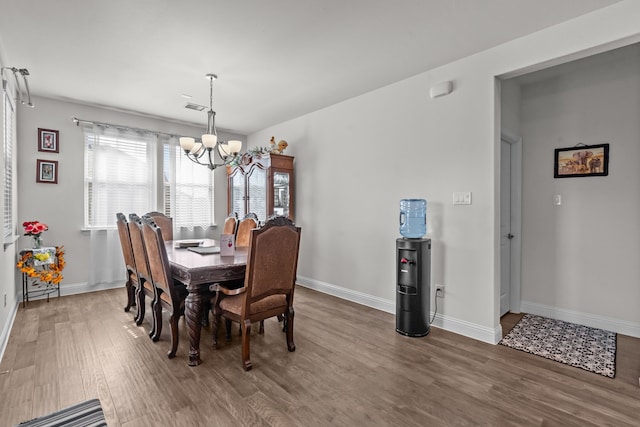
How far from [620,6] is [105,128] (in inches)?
221

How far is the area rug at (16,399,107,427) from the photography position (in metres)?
1.17

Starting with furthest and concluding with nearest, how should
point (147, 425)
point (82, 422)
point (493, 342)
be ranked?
point (493, 342)
point (147, 425)
point (82, 422)

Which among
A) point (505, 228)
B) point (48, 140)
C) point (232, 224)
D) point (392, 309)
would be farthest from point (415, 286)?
Answer: point (48, 140)

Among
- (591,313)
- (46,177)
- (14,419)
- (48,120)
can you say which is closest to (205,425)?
(14,419)

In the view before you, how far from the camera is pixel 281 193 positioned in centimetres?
477

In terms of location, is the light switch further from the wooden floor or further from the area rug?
the area rug

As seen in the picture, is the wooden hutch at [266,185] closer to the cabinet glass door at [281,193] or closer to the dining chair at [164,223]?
the cabinet glass door at [281,193]

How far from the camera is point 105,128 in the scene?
4.47 meters

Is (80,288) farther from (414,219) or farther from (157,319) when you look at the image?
(414,219)

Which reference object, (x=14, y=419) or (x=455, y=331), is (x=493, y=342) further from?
(x=14, y=419)

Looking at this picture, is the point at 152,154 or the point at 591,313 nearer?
the point at 591,313

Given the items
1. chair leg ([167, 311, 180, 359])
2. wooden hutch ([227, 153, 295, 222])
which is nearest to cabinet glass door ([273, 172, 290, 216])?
wooden hutch ([227, 153, 295, 222])

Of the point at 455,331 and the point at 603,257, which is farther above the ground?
the point at 603,257

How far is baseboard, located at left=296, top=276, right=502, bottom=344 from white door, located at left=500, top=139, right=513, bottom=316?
866 mm
